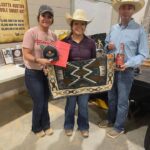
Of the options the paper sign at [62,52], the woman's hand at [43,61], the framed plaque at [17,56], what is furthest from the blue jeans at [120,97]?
the framed plaque at [17,56]

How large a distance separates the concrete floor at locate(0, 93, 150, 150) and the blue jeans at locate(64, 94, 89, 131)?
118mm

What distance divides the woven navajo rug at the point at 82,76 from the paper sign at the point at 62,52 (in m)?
0.08

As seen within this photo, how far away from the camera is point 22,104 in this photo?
3012mm

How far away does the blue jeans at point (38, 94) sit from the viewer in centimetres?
182

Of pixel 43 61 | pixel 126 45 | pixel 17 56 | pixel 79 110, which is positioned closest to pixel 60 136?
pixel 79 110

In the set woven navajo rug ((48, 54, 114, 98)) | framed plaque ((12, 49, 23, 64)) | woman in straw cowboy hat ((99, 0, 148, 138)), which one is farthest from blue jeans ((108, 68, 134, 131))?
framed plaque ((12, 49, 23, 64))

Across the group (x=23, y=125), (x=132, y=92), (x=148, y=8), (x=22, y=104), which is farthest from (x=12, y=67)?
(x=148, y=8)

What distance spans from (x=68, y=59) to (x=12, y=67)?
1.23m

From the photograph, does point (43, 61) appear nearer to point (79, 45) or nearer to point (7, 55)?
point (79, 45)

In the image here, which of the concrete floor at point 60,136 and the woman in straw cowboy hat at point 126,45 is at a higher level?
the woman in straw cowboy hat at point 126,45

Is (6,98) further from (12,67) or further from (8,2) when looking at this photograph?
(8,2)

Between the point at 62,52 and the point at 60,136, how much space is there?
107 cm

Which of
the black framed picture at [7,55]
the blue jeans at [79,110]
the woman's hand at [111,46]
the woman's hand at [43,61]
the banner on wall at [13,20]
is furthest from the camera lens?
the black framed picture at [7,55]

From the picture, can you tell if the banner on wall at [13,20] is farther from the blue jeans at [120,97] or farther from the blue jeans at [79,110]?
the blue jeans at [120,97]
